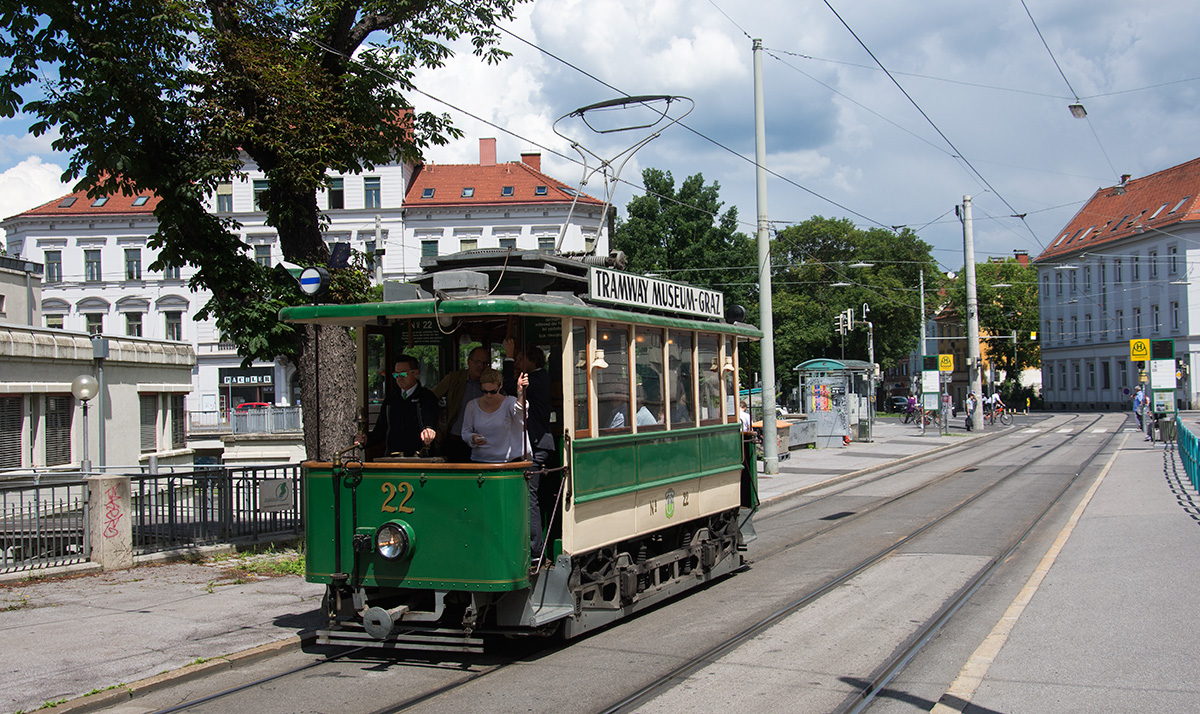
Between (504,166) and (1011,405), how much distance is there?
147 feet

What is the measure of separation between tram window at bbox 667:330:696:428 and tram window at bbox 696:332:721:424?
0.87 ft

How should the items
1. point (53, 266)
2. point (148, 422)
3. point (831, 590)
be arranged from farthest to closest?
point (53, 266), point (148, 422), point (831, 590)

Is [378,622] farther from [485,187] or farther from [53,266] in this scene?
[53,266]

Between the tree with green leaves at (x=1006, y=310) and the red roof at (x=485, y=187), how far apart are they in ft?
140

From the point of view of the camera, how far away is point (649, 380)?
8.61 m

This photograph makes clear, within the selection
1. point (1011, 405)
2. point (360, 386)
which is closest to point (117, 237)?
point (360, 386)

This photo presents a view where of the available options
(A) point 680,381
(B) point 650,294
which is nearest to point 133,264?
(A) point 680,381

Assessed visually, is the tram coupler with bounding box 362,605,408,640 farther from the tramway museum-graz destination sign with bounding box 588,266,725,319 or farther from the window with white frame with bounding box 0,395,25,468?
the window with white frame with bounding box 0,395,25,468

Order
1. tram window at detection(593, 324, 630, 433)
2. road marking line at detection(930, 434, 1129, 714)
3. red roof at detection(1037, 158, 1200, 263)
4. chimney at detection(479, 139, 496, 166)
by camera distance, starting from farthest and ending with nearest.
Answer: red roof at detection(1037, 158, 1200, 263) < chimney at detection(479, 139, 496, 166) < tram window at detection(593, 324, 630, 433) < road marking line at detection(930, 434, 1129, 714)

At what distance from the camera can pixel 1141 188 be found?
240 ft

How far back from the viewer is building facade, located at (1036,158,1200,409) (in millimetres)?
64688

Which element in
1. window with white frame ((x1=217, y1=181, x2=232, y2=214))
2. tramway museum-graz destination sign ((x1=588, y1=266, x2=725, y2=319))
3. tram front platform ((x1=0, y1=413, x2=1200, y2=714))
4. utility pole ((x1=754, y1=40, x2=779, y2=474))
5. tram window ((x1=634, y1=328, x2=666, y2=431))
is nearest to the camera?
tram front platform ((x1=0, y1=413, x2=1200, y2=714))

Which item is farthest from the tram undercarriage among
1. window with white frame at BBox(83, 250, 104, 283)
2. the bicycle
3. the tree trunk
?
window with white frame at BBox(83, 250, 104, 283)

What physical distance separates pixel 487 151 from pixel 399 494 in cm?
5323
